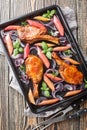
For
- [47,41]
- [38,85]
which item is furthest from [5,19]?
[38,85]

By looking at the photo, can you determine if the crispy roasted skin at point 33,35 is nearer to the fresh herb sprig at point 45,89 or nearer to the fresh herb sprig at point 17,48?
the fresh herb sprig at point 17,48

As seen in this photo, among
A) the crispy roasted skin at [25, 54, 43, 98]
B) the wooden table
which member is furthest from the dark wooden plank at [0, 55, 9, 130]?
the crispy roasted skin at [25, 54, 43, 98]

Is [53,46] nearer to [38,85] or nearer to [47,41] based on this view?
[47,41]

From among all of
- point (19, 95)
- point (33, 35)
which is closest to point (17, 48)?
point (33, 35)

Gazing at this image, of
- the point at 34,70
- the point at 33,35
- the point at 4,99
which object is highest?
the point at 33,35

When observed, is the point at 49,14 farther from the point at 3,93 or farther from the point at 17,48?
the point at 3,93
